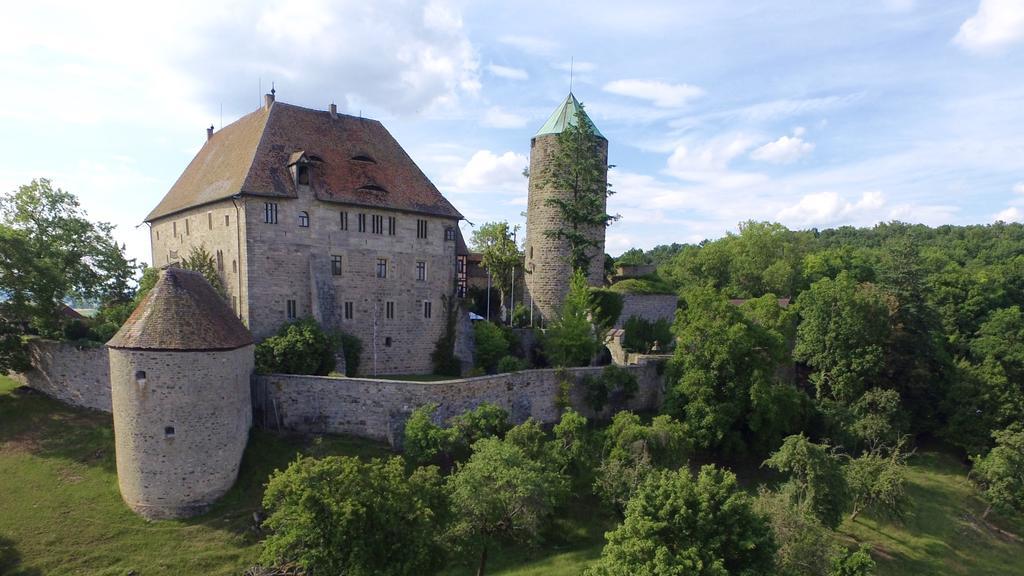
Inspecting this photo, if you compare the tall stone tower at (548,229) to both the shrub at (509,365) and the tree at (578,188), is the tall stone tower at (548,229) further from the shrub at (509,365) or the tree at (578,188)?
the shrub at (509,365)

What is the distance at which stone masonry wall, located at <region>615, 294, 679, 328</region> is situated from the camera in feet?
126

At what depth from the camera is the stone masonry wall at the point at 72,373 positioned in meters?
26.9

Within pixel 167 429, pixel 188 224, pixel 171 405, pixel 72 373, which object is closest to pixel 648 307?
pixel 171 405

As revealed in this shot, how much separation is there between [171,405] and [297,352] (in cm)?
625

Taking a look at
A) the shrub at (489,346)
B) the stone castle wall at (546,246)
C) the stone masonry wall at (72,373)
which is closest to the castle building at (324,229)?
the shrub at (489,346)

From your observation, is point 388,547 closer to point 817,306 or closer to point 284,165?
point 284,165

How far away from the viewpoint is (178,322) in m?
21.9

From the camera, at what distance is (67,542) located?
1991cm

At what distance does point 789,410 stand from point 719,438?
5.47 m

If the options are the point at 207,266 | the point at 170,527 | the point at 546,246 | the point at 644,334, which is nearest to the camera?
the point at 170,527

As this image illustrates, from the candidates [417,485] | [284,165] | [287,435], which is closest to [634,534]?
[417,485]

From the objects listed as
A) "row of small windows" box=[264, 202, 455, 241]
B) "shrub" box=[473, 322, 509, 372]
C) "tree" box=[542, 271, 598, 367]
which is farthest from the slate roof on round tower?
"tree" box=[542, 271, 598, 367]

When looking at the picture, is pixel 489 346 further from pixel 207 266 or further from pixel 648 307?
pixel 207 266

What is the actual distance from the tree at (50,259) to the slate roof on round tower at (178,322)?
33.1 feet
